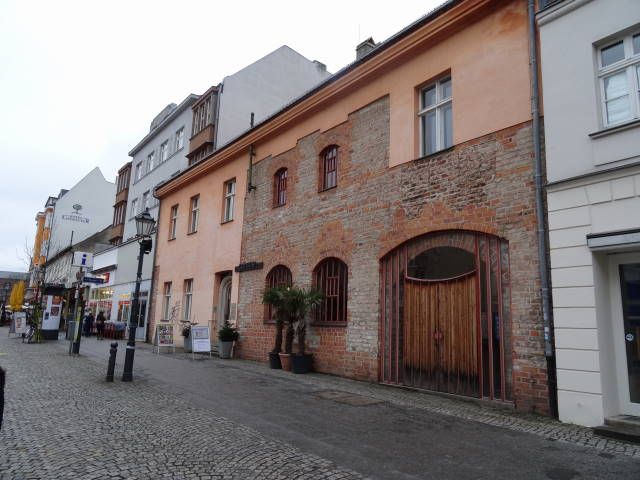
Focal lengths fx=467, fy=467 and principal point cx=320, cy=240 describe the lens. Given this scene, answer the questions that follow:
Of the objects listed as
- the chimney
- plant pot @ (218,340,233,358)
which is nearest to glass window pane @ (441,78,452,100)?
the chimney

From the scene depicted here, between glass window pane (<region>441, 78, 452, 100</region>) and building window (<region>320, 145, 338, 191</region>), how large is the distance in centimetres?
361

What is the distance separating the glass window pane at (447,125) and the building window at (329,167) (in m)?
3.57

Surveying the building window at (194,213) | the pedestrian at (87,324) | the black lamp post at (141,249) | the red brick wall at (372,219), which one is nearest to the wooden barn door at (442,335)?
the red brick wall at (372,219)

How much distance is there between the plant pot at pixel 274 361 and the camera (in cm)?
1269

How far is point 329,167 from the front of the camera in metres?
13.3

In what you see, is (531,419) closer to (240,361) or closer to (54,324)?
(240,361)

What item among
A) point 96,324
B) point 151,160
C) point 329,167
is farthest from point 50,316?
point 329,167

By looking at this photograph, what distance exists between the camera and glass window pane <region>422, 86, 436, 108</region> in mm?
10602

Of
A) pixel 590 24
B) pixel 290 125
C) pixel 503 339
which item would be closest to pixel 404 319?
pixel 503 339

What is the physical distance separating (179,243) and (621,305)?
17803mm

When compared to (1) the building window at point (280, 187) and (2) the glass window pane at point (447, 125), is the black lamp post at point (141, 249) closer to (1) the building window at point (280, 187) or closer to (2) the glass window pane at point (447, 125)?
(1) the building window at point (280, 187)

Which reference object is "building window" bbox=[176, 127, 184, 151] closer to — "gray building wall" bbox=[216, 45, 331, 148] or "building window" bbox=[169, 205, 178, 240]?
"gray building wall" bbox=[216, 45, 331, 148]

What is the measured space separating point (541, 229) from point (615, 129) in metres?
1.80

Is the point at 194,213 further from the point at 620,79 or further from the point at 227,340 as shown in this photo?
the point at 620,79
